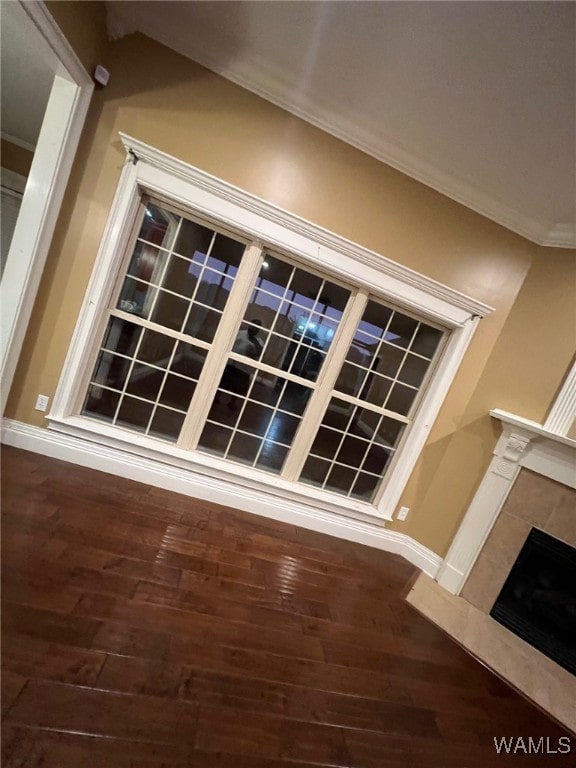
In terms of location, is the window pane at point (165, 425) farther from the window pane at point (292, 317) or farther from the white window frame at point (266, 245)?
the window pane at point (292, 317)

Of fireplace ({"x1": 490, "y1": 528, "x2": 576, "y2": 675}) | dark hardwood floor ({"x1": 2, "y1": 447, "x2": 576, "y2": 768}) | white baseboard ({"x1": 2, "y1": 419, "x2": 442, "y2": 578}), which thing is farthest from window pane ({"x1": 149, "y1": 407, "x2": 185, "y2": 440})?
fireplace ({"x1": 490, "y1": 528, "x2": 576, "y2": 675})

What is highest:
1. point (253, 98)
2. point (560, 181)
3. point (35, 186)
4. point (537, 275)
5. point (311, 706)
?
point (560, 181)

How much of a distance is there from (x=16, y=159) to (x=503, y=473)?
5724 millimetres

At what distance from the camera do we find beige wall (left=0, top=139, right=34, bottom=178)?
12.1 feet

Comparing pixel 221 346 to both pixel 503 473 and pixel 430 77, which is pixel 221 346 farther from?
pixel 503 473

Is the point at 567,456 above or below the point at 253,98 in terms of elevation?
below

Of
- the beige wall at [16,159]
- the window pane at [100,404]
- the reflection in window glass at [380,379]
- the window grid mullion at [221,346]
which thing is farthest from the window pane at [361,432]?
the beige wall at [16,159]

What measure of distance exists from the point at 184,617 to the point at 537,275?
331cm

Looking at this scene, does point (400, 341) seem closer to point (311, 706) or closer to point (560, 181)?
point (560, 181)

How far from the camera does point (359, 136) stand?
2326mm

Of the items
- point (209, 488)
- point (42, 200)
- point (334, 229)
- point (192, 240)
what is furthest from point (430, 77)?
point (209, 488)

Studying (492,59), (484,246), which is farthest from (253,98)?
(484,246)

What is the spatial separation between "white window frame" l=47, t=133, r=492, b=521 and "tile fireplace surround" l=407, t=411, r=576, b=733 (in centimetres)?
57

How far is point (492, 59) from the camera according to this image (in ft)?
5.34
